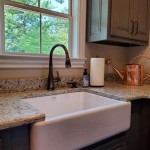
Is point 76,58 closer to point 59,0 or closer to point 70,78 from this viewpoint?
point 70,78

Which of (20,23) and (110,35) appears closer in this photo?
(20,23)

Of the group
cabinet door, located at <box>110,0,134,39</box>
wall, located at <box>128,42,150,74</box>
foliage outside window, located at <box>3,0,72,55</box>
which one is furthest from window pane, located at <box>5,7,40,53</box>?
wall, located at <box>128,42,150,74</box>

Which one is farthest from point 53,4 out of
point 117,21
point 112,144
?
point 112,144

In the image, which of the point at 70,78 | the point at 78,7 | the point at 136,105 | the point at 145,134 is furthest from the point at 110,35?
the point at 145,134

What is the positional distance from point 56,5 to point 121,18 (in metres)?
0.62

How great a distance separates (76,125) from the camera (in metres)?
0.74

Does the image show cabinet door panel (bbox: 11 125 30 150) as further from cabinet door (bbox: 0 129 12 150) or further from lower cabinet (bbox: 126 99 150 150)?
lower cabinet (bbox: 126 99 150 150)

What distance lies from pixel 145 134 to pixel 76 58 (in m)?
0.85

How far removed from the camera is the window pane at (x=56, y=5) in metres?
1.42

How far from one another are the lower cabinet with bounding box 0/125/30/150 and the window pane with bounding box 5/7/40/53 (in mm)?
776

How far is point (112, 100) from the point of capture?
3.59ft

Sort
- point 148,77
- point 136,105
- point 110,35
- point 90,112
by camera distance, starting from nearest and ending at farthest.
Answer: point 90,112 < point 136,105 < point 110,35 < point 148,77

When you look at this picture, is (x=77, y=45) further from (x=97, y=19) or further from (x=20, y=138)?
(x=20, y=138)

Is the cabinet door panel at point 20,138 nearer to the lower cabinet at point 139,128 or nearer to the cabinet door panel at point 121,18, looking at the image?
the lower cabinet at point 139,128
